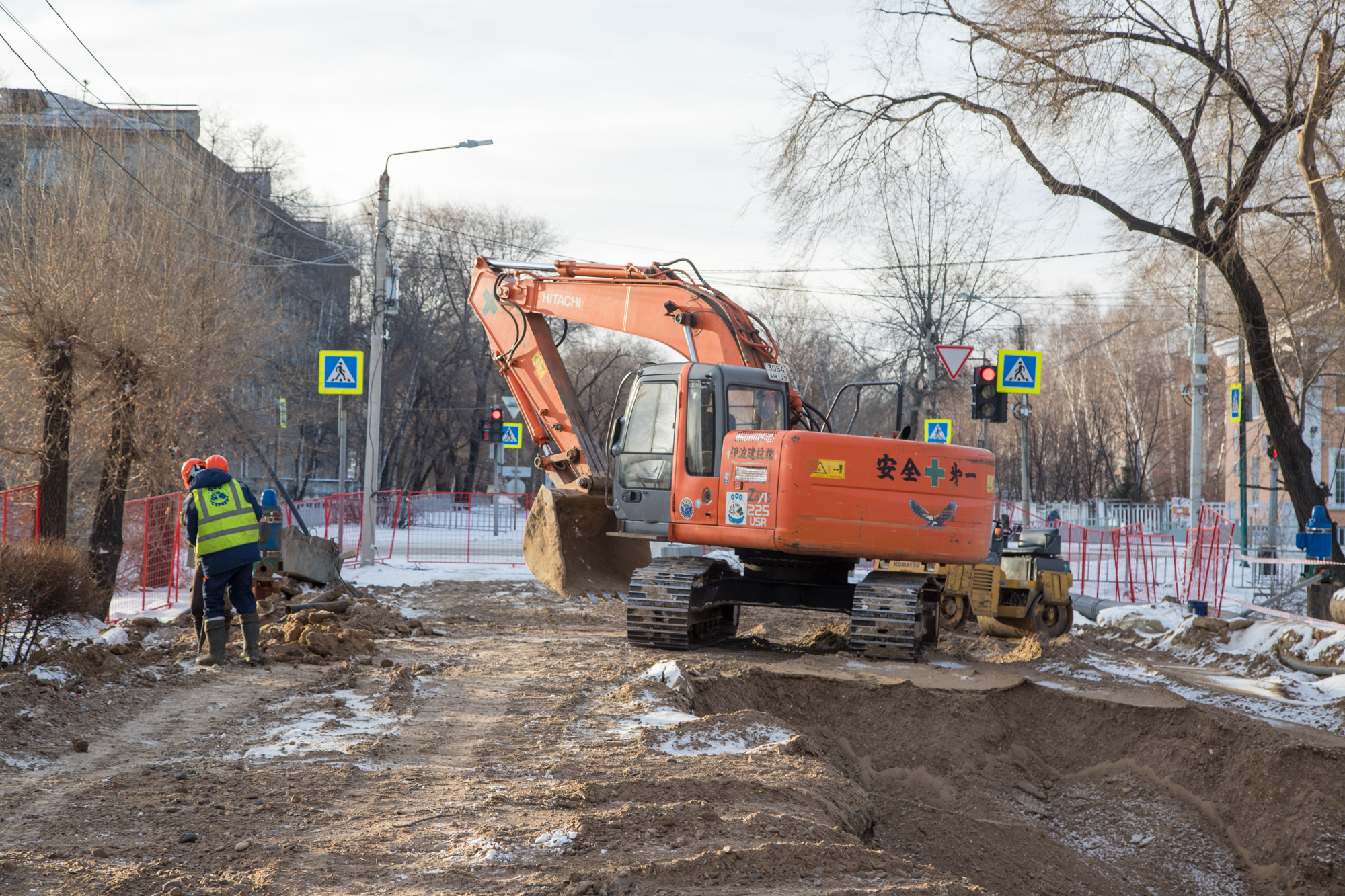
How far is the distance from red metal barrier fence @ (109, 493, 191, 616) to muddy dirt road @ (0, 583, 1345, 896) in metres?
6.38

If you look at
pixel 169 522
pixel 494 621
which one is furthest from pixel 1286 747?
pixel 169 522

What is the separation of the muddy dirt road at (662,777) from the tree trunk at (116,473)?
5479mm

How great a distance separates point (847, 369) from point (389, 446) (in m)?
22.4

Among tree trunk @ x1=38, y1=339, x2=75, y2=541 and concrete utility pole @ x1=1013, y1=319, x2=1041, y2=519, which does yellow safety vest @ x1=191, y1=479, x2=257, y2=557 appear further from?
concrete utility pole @ x1=1013, y1=319, x2=1041, y2=519

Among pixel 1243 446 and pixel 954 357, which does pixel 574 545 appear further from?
pixel 1243 446

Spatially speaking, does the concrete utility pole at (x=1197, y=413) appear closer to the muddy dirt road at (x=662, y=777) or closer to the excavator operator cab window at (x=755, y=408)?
the muddy dirt road at (x=662, y=777)

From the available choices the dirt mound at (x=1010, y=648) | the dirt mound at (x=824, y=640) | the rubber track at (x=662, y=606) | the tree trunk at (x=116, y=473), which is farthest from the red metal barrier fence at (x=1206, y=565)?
the tree trunk at (x=116, y=473)

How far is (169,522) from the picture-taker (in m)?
15.5

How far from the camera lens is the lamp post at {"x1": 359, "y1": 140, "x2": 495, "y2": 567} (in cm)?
1830

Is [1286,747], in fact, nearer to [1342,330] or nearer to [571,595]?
[571,595]

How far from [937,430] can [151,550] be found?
14.3m

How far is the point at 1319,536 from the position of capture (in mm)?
13805

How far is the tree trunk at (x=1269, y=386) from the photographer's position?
528 inches

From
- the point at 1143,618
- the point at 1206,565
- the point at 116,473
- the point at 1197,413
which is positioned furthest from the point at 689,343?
the point at 1197,413
